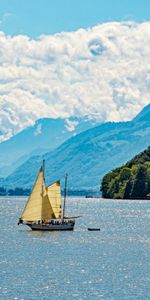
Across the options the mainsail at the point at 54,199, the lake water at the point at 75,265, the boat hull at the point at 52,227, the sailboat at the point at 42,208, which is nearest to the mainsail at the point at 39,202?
the sailboat at the point at 42,208

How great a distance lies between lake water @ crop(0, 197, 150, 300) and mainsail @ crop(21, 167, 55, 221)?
3447 millimetres

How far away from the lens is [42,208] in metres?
142

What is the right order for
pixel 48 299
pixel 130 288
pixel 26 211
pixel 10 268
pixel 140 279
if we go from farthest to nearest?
pixel 26 211, pixel 10 268, pixel 140 279, pixel 130 288, pixel 48 299

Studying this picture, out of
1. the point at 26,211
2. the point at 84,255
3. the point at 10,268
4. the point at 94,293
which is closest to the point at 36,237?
the point at 26,211

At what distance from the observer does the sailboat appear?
466 ft

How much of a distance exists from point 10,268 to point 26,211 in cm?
5138

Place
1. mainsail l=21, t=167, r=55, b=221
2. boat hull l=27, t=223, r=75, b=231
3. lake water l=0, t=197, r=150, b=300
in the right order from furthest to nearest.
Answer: boat hull l=27, t=223, r=75, b=231 → mainsail l=21, t=167, r=55, b=221 → lake water l=0, t=197, r=150, b=300

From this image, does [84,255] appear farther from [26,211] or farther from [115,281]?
[26,211]

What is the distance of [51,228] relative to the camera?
14512cm

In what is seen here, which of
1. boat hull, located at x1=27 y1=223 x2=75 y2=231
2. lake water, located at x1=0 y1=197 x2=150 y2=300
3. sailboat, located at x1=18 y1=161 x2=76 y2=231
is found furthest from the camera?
boat hull, located at x1=27 y1=223 x2=75 y2=231

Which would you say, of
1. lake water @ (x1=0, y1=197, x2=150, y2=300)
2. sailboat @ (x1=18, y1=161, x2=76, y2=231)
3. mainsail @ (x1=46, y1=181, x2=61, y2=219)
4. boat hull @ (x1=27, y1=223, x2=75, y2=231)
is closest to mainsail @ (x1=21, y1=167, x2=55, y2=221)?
sailboat @ (x1=18, y1=161, x2=76, y2=231)

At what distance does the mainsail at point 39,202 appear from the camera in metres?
142

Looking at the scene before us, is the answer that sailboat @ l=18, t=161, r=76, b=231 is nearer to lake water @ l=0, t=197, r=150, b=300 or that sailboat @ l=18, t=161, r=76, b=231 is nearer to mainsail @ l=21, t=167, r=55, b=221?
mainsail @ l=21, t=167, r=55, b=221

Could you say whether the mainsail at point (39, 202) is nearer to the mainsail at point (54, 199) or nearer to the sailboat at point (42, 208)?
the sailboat at point (42, 208)
